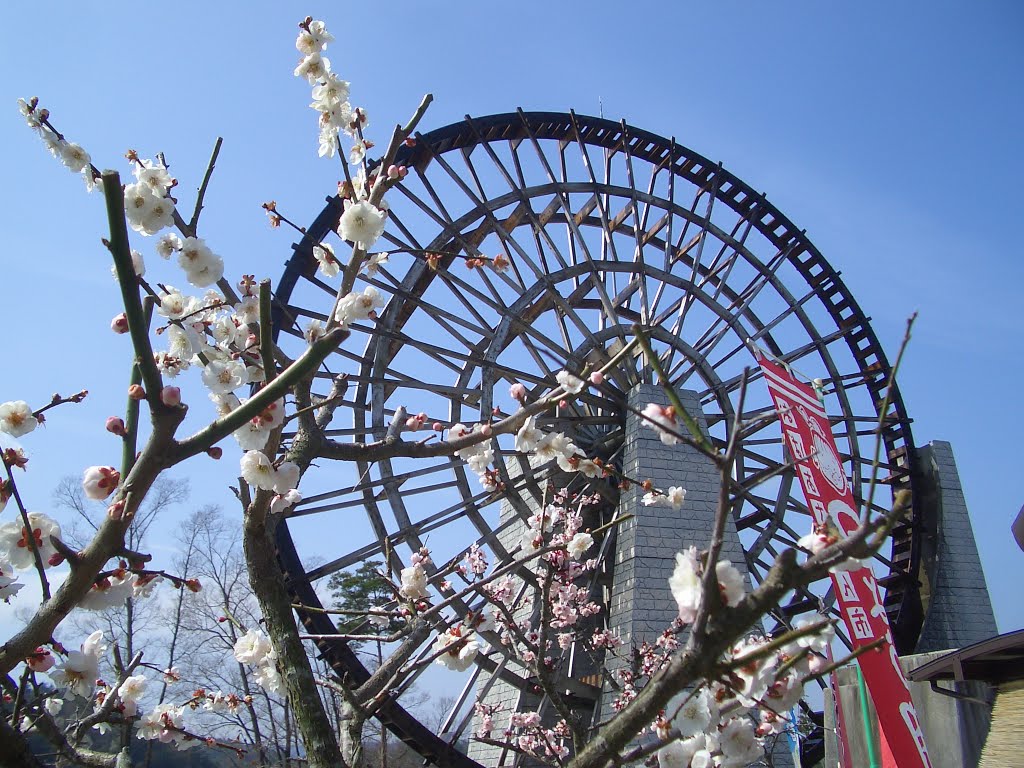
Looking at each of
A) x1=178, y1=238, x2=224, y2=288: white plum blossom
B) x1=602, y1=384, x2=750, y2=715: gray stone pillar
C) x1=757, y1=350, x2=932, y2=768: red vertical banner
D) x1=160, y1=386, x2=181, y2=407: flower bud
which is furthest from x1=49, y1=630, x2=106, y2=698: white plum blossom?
x1=602, y1=384, x2=750, y2=715: gray stone pillar

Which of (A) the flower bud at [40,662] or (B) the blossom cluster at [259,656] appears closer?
(A) the flower bud at [40,662]

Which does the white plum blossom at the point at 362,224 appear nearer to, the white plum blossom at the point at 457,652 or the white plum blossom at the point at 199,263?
the white plum blossom at the point at 199,263

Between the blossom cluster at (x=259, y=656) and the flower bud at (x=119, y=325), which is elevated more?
the flower bud at (x=119, y=325)

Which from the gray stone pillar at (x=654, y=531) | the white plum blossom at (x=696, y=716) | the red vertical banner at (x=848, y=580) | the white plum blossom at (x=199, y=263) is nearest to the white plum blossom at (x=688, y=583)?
the white plum blossom at (x=696, y=716)

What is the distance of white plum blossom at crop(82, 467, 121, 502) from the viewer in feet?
5.81

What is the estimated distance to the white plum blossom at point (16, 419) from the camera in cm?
210

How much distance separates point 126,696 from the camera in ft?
9.19

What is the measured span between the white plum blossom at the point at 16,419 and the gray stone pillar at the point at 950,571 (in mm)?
10232

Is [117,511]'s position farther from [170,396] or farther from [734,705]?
[734,705]

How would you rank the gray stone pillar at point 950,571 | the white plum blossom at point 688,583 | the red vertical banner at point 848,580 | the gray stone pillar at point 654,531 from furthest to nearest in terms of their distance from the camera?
the gray stone pillar at point 950,571 < the gray stone pillar at point 654,531 < the red vertical banner at point 848,580 < the white plum blossom at point 688,583

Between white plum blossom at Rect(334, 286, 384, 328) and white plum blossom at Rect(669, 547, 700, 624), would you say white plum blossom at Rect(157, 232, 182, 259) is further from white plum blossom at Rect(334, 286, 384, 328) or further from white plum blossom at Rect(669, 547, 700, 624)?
white plum blossom at Rect(669, 547, 700, 624)

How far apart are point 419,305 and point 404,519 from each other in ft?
7.04

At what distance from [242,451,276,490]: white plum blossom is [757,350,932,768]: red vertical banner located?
2607 mm

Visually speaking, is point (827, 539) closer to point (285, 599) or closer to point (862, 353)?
point (285, 599)
